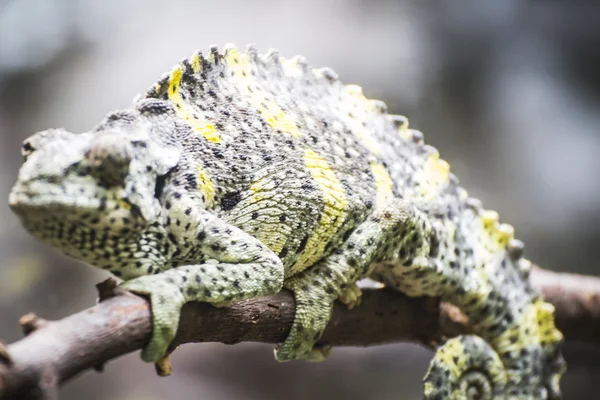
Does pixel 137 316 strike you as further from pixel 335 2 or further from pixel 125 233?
pixel 335 2

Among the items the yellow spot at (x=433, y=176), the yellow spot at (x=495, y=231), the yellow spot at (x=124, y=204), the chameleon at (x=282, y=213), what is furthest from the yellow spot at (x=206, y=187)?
the yellow spot at (x=495, y=231)

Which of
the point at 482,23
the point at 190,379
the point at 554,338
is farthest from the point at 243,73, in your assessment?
the point at 482,23

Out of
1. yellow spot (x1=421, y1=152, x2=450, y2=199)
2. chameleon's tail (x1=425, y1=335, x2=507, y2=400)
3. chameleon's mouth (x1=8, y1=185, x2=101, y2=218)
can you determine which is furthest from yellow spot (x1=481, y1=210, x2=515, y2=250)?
chameleon's mouth (x1=8, y1=185, x2=101, y2=218)

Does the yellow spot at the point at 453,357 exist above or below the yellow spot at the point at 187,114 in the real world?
below

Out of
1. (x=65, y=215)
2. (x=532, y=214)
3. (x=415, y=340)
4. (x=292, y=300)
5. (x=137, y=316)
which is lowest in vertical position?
(x=137, y=316)

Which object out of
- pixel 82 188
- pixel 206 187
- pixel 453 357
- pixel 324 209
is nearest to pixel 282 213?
pixel 324 209

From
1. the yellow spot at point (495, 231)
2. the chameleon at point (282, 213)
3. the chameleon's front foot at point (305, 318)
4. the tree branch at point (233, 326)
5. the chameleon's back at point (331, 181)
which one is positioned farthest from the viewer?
the yellow spot at point (495, 231)

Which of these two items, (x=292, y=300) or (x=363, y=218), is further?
(x=363, y=218)

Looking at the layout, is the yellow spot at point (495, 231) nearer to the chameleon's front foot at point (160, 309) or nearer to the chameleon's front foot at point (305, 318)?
the chameleon's front foot at point (305, 318)
